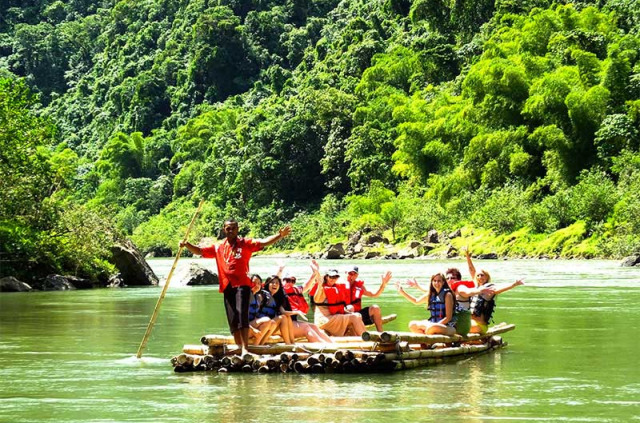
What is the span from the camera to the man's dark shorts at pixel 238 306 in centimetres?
1454

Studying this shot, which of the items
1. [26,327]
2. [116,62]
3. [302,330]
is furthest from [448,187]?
[116,62]

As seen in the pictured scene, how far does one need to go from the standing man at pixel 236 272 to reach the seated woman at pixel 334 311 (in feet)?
5.50

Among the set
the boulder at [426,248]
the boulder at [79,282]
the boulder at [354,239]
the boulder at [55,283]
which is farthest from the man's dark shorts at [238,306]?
the boulder at [354,239]

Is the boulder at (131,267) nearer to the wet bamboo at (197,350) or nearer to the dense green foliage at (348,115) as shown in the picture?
the dense green foliage at (348,115)

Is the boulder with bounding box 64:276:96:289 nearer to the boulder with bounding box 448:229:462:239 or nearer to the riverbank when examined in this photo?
the riverbank

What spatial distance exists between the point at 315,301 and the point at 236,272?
2000 millimetres

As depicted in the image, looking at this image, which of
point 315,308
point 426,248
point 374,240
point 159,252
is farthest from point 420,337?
point 159,252

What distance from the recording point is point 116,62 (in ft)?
536

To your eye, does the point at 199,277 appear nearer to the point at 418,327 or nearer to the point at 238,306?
the point at 418,327

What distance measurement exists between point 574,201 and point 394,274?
17.1 m

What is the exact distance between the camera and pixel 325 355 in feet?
46.6

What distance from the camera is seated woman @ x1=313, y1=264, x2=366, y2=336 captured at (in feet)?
52.7

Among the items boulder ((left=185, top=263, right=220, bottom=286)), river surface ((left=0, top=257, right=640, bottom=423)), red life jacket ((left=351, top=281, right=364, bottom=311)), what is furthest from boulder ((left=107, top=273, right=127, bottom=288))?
red life jacket ((left=351, top=281, right=364, bottom=311))

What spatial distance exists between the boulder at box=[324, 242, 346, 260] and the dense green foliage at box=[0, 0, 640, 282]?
4.28 metres
